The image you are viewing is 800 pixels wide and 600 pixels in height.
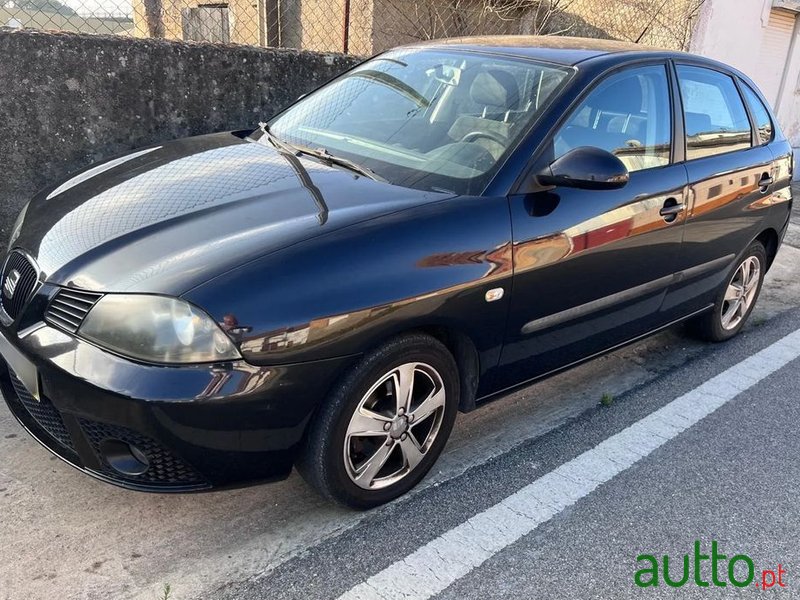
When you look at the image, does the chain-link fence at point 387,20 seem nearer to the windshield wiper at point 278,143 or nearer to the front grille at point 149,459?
the windshield wiper at point 278,143

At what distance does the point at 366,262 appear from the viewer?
2217 millimetres

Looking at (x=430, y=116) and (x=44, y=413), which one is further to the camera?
(x=430, y=116)

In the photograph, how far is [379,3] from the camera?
25.7 ft

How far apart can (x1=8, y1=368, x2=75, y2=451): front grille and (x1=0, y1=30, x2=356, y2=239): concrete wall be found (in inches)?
84.4

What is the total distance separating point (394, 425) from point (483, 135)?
4.13 ft

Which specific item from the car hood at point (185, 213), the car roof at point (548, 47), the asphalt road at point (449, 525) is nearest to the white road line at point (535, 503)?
the asphalt road at point (449, 525)

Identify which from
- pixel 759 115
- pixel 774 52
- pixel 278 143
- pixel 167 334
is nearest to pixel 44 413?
pixel 167 334

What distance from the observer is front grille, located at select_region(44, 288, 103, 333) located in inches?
82.9

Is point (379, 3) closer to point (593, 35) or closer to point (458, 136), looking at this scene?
point (593, 35)

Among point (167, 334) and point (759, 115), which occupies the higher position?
point (759, 115)

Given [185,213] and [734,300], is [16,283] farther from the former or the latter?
[734,300]

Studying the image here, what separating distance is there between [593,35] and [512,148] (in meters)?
8.12

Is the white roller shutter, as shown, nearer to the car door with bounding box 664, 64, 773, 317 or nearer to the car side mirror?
the car door with bounding box 664, 64, 773, 317

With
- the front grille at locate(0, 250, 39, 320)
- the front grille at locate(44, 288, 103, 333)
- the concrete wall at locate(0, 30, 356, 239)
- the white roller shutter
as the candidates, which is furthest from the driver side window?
the white roller shutter
